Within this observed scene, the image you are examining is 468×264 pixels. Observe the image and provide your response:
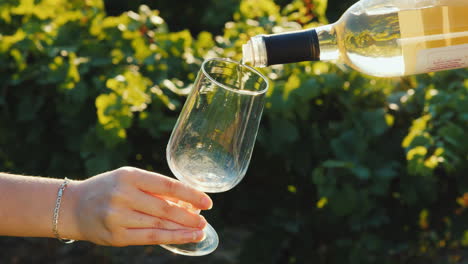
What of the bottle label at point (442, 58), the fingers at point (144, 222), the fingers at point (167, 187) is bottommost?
the fingers at point (144, 222)

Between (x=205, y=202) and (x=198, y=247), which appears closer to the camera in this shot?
(x=205, y=202)

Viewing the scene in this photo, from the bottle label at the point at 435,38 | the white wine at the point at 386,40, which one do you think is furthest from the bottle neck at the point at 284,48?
the bottle label at the point at 435,38

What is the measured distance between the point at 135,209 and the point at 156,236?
0.08 metres

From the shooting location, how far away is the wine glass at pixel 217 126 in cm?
146

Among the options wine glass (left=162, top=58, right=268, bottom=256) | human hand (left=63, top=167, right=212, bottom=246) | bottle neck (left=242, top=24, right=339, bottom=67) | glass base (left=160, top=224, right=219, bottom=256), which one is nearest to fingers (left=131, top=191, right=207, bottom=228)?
human hand (left=63, top=167, right=212, bottom=246)

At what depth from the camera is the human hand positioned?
1.42 m

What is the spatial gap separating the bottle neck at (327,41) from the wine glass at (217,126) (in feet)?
0.71

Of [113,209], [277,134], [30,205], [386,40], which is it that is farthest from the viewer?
[277,134]

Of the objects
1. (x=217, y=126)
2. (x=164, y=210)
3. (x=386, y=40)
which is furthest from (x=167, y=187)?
(x=386, y=40)

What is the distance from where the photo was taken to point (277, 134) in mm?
2488

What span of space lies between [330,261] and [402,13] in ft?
4.59

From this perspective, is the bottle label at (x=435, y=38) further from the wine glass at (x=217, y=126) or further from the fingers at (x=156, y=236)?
the fingers at (x=156, y=236)

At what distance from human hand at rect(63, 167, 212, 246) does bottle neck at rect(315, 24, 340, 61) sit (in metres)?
0.54

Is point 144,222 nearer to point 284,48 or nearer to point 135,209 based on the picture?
point 135,209
